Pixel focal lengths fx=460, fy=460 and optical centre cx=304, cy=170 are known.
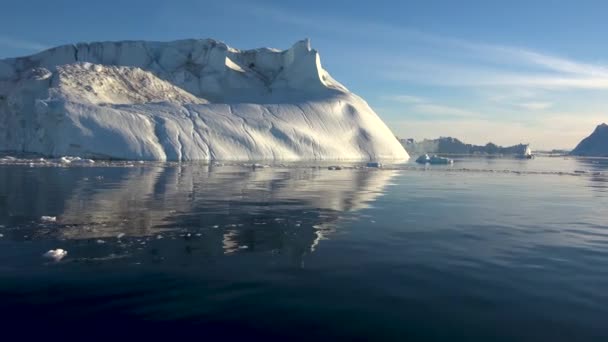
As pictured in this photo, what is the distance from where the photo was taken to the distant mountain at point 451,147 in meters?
105

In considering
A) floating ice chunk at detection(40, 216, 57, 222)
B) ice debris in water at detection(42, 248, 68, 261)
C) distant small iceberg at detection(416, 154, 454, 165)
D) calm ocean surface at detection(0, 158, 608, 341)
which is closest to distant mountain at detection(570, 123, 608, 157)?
distant small iceberg at detection(416, 154, 454, 165)

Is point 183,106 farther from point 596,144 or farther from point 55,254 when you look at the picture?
point 596,144

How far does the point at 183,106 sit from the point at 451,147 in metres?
76.8

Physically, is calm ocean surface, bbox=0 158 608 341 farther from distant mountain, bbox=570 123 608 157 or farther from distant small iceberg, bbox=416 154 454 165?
distant mountain, bbox=570 123 608 157

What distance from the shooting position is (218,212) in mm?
11562

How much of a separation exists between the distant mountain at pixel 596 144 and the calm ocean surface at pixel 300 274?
5575 inches

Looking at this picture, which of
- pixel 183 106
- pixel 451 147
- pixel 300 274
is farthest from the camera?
pixel 451 147

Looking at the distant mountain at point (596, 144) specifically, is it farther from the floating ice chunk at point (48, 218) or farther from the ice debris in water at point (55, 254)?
the ice debris in water at point (55, 254)

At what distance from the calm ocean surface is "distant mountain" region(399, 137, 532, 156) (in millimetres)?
94384

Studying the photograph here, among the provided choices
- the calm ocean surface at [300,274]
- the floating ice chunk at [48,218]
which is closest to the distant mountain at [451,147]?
the calm ocean surface at [300,274]

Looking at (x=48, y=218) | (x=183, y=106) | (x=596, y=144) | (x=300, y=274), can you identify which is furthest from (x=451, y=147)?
(x=300, y=274)

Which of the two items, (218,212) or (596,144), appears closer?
(218,212)

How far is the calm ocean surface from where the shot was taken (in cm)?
464

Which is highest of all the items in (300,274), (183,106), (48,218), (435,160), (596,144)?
(183,106)
